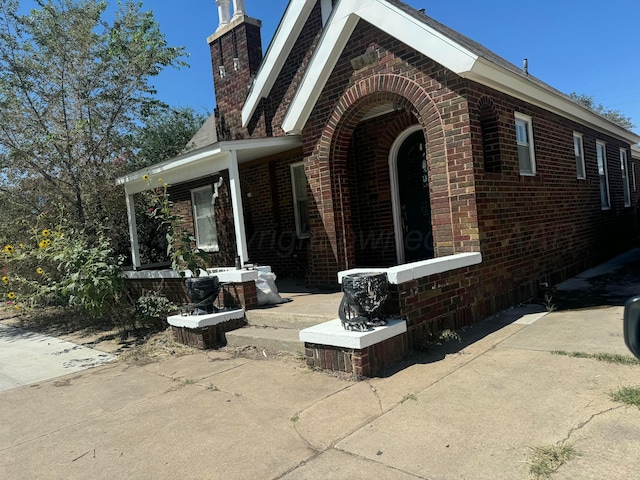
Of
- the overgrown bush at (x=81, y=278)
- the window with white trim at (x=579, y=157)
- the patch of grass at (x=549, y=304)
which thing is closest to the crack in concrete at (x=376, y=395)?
the patch of grass at (x=549, y=304)

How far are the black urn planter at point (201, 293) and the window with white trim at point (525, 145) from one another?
5.17 meters

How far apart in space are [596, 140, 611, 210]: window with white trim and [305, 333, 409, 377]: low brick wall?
8928 mm

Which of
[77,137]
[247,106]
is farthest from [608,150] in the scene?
[77,137]

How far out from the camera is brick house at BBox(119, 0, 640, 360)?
614cm

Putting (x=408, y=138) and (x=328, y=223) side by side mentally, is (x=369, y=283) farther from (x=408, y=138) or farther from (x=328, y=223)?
(x=408, y=138)

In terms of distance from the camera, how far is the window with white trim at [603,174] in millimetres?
11312

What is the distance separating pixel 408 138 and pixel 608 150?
262 inches

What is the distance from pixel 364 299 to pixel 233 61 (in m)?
8.07

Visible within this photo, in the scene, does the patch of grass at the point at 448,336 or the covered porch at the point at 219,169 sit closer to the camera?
the patch of grass at the point at 448,336

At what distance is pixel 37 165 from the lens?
9.15 metres

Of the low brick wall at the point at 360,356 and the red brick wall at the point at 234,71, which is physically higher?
the red brick wall at the point at 234,71

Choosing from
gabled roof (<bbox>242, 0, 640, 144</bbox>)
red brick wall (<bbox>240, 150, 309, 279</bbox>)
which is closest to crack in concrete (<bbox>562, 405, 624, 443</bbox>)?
gabled roof (<bbox>242, 0, 640, 144</bbox>)

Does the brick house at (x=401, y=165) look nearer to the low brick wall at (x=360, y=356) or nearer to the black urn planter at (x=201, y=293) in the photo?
the low brick wall at (x=360, y=356)

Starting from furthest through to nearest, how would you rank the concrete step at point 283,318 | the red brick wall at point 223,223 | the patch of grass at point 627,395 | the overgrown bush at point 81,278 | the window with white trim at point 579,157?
the red brick wall at point 223,223 → the window with white trim at point 579,157 → the overgrown bush at point 81,278 → the concrete step at point 283,318 → the patch of grass at point 627,395
